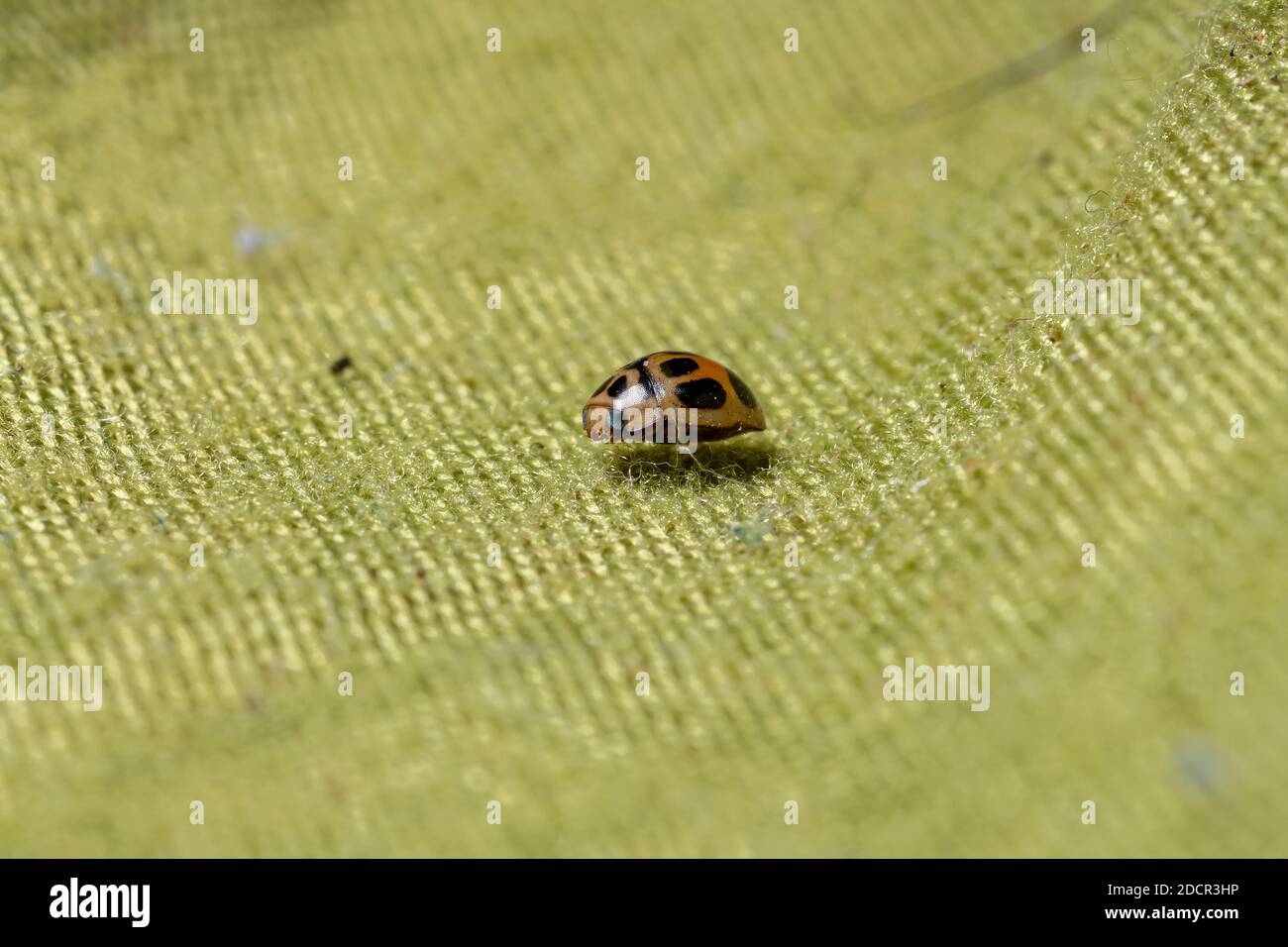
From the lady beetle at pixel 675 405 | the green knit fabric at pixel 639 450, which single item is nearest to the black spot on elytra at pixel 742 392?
the lady beetle at pixel 675 405

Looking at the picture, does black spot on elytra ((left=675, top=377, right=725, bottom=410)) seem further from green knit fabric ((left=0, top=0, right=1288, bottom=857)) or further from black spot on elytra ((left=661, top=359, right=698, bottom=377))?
green knit fabric ((left=0, top=0, right=1288, bottom=857))

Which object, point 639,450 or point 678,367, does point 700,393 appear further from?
point 639,450

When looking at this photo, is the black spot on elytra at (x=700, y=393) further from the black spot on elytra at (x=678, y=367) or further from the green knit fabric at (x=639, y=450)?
the green knit fabric at (x=639, y=450)

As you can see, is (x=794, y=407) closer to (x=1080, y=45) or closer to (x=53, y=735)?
(x=1080, y=45)

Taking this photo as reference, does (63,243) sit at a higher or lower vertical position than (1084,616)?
higher

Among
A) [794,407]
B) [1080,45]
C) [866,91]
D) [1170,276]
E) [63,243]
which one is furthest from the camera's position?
[866,91]
